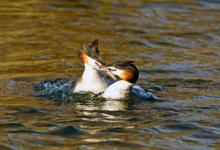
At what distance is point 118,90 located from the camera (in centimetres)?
1145

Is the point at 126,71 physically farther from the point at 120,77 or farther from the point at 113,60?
the point at 113,60

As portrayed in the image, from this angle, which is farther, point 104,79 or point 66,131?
point 104,79

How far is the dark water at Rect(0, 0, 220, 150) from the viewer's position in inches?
390

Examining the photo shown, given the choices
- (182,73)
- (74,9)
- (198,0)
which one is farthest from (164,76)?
(198,0)

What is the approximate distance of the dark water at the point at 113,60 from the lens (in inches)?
390

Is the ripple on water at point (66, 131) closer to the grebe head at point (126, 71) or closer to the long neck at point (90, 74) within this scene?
the grebe head at point (126, 71)

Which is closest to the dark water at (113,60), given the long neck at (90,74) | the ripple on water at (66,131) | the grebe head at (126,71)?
the ripple on water at (66,131)

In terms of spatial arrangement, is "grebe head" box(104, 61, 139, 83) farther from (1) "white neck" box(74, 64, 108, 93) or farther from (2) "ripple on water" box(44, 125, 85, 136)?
(2) "ripple on water" box(44, 125, 85, 136)

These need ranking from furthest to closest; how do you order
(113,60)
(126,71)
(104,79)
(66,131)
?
(113,60) < (104,79) < (126,71) < (66,131)

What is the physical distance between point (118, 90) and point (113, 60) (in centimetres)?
324

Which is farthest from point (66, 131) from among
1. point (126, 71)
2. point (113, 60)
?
point (113, 60)

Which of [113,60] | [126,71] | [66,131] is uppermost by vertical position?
[126,71]

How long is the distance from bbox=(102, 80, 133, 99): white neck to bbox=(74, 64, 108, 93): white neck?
149 mm

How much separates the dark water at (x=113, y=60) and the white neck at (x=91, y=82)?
0.46ft
